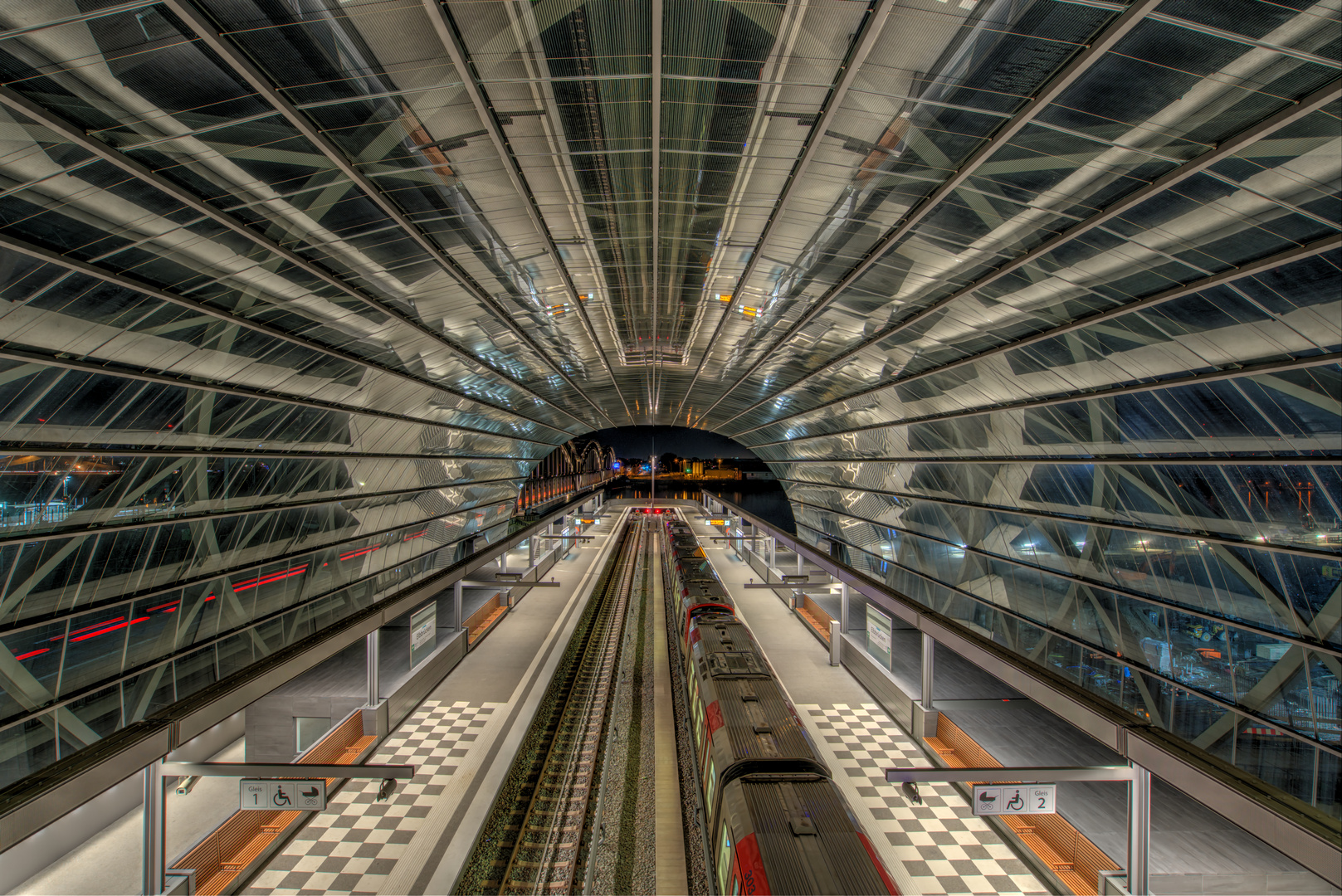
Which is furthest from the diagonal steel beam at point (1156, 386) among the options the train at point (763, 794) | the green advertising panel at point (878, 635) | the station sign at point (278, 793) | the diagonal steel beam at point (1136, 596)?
the station sign at point (278, 793)

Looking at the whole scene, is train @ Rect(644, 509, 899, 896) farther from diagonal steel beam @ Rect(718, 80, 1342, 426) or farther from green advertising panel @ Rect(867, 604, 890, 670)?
diagonal steel beam @ Rect(718, 80, 1342, 426)

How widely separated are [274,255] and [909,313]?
56.5 ft

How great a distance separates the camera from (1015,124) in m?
8.65

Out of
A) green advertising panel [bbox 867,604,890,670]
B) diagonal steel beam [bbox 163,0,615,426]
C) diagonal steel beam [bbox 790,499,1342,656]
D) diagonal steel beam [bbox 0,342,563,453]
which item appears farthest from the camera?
green advertising panel [bbox 867,604,890,670]

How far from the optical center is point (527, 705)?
16.8 metres

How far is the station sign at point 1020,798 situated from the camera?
7344 mm

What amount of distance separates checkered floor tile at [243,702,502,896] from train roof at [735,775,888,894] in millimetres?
6805

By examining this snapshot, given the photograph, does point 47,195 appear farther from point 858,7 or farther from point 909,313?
point 909,313

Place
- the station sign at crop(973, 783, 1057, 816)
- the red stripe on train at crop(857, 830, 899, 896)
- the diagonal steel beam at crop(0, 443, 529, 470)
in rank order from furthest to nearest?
the diagonal steel beam at crop(0, 443, 529, 470) → the station sign at crop(973, 783, 1057, 816) → the red stripe on train at crop(857, 830, 899, 896)

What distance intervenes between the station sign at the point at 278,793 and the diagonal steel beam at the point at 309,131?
937 centimetres

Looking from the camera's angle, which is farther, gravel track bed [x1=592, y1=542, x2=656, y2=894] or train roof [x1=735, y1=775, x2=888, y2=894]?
gravel track bed [x1=592, y1=542, x2=656, y2=894]

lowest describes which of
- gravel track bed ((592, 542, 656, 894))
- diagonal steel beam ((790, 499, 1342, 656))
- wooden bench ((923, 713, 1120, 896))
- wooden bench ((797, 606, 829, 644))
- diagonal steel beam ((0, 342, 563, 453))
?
gravel track bed ((592, 542, 656, 894))

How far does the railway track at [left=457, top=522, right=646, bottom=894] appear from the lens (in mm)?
10055

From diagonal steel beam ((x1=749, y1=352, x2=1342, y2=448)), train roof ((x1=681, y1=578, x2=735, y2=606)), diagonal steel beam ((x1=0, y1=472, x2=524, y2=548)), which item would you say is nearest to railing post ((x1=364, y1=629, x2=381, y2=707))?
diagonal steel beam ((x1=0, y1=472, x2=524, y2=548))
